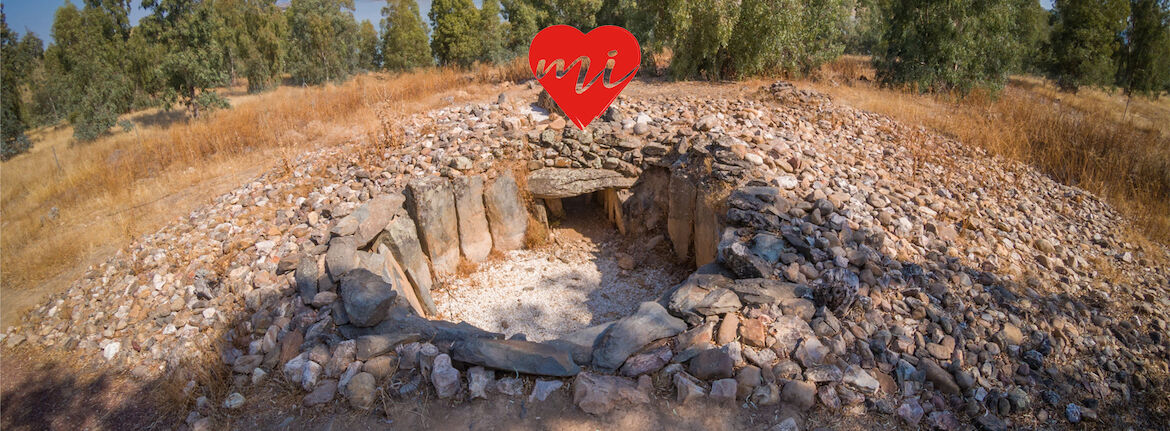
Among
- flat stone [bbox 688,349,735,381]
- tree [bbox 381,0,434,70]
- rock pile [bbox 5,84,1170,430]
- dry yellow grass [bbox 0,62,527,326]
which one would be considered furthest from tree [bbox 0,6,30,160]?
flat stone [bbox 688,349,735,381]

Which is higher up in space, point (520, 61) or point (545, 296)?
point (520, 61)

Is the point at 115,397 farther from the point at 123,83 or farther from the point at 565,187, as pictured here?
the point at 123,83

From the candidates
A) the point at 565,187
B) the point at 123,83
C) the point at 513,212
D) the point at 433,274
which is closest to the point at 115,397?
the point at 433,274

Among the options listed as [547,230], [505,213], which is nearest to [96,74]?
[505,213]

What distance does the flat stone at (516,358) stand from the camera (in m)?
3.19

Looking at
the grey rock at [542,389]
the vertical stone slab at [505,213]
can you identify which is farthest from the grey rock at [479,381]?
the vertical stone slab at [505,213]

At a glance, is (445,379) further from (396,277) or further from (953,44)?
(953,44)

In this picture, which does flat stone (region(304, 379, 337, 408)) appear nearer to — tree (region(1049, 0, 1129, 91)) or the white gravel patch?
the white gravel patch

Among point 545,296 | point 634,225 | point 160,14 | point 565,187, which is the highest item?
point 160,14

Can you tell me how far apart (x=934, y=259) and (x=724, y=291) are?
200 cm

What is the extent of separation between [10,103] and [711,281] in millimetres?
18331

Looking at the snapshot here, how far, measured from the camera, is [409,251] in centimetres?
550

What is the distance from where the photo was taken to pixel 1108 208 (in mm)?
5203

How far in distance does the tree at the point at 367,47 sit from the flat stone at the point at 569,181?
19.9m
